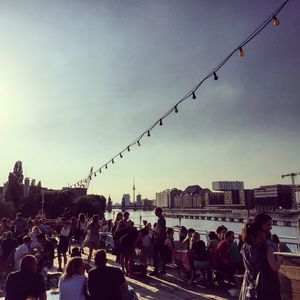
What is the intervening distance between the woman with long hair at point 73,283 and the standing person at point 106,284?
0.44 ft

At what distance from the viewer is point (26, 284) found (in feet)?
16.0

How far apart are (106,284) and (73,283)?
46 cm

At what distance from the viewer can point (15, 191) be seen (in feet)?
192

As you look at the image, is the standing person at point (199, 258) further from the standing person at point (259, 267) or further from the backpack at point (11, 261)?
the backpack at point (11, 261)

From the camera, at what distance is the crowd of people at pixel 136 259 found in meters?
4.38

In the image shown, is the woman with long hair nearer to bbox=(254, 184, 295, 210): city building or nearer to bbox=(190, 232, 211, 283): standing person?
bbox=(190, 232, 211, 283): standing person

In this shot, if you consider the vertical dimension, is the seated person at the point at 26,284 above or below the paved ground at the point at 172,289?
above

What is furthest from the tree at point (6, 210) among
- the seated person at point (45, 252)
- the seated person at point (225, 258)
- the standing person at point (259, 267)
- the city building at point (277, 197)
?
the city building at point (277, 197)

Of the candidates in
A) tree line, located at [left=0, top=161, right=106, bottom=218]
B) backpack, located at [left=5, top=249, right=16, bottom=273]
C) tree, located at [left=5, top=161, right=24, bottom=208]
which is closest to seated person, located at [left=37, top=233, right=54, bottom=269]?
backpack, located at [left=5, top=249, right=16, bottom=273]

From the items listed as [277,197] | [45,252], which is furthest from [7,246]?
[277,197]

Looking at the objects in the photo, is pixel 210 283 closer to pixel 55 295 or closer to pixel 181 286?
pixel 181 286

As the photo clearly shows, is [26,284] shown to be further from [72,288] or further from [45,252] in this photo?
[45,252]

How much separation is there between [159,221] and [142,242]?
133cm

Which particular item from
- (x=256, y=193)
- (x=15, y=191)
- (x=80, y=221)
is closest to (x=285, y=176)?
(x=256, y=193)
